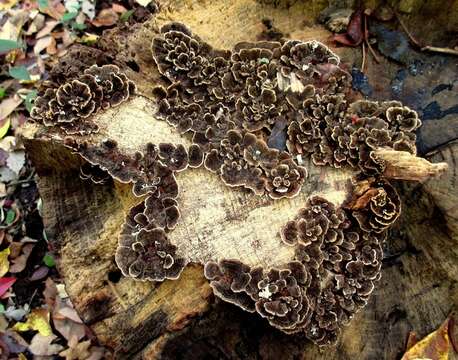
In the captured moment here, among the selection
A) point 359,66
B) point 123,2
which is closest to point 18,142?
point 123,2

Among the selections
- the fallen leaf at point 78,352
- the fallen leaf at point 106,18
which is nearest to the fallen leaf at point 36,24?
the fallen leaf at point 106,18

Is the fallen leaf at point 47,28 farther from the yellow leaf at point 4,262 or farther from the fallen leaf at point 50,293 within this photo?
the fallen leaf at point 50,293

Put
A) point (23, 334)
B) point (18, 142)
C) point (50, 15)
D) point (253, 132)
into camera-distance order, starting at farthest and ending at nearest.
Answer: point (50, 15)
point (18, 142)
point (23, 334)
point (253, 132)

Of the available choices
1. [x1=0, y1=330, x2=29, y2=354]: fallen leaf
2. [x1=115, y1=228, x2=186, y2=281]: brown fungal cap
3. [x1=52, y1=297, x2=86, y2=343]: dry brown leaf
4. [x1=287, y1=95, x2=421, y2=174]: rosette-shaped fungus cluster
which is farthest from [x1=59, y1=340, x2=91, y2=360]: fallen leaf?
[x1=287, y1=95, x2=421, y2=174]: rosette-shaped fungus cluster

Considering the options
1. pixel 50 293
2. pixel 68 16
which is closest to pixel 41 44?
pixel 68 16

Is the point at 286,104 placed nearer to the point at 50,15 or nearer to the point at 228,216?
the point at 228,216

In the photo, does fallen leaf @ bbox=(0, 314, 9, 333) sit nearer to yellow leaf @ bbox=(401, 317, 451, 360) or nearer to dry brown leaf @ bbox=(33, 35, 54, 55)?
dry brown leaf @ bbox=(33, 35, 54, 55)
